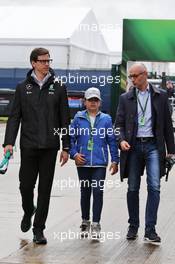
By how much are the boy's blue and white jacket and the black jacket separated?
0.43m

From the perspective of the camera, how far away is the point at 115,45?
190 feet

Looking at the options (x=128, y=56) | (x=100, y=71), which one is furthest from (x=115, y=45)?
(x=128, y=56)

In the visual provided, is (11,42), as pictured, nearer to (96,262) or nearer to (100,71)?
(100,71)

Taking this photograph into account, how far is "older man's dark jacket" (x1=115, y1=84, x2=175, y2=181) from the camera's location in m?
7.63

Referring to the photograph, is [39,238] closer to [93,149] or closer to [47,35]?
[93,149]

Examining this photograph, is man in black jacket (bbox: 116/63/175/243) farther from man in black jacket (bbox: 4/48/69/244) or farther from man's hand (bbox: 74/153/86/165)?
man in black jacket (bbox: 4/48/69/244)

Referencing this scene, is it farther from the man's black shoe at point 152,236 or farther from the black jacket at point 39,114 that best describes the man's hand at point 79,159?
the man's black shoe at point 152,236

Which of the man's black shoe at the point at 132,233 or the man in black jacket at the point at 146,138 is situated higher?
the man in black jacket at the point at 146,138

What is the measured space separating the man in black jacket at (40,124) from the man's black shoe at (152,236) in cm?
105

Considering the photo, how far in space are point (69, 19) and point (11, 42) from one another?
364 cm

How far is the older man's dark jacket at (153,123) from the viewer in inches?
300

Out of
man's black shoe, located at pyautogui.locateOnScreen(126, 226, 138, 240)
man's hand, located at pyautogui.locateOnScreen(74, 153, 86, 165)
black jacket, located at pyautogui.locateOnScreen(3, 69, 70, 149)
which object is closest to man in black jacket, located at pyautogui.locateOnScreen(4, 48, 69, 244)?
black jacket, located at pyautogui.locateOnScreen(3, 69, 70, 149)

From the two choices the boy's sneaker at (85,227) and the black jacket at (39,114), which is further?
the boy's sneaker at (85,227)

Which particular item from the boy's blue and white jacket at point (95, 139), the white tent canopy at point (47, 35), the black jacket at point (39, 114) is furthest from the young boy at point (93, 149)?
the white tent canopy at point (47, 35)
